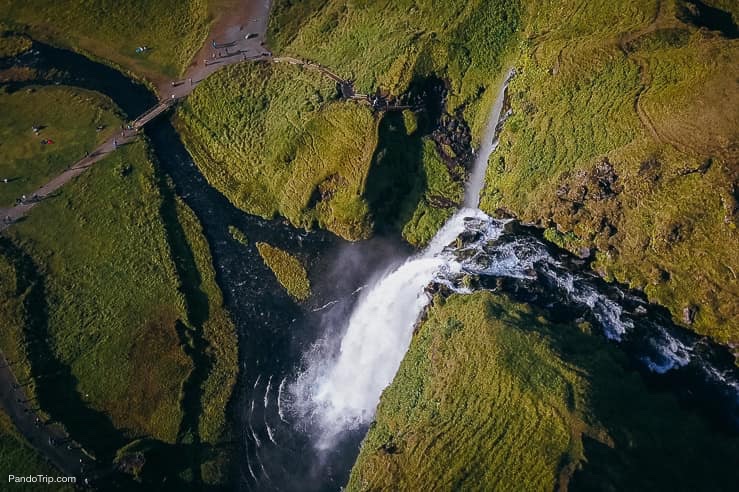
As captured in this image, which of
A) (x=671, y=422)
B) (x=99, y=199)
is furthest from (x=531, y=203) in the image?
(x=99, y=199)

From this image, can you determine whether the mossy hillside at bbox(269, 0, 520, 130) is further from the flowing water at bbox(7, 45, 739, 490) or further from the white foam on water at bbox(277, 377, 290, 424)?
the white foam on water at bbox(277, 377, 290, 424)

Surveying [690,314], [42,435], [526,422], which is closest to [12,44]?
[42,435]

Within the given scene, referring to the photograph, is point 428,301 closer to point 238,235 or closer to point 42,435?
point 238,235

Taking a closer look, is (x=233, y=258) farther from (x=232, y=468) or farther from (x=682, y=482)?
(x=682, y=482)

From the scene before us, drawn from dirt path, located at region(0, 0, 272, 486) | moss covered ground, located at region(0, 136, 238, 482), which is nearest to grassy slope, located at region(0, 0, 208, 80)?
dirt path, located at region(0, 0, 272, 486)

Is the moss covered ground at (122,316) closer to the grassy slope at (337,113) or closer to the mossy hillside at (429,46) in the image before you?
the grassy slope at (337,113)
